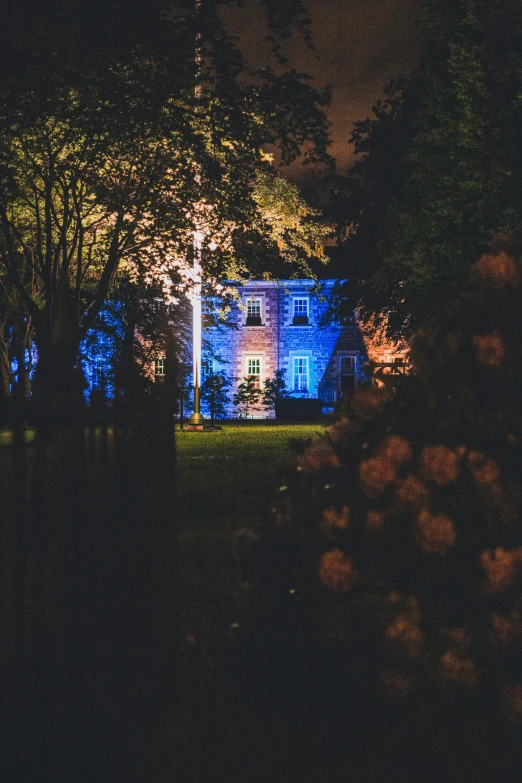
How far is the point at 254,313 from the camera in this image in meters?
59.4

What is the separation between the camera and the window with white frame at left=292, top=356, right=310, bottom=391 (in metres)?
58.0

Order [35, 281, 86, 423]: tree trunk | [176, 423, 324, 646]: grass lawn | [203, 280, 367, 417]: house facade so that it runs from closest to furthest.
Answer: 1. [35, 281, 86, 423]: tree trunk
2. [176, 423, 324, 646]: grass lawn
3. [203, 280, 367, 417]: house facade

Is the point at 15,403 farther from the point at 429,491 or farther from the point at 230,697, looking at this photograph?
the point at 230,697

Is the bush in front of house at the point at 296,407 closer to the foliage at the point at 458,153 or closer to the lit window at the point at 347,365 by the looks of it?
the lit window at the point at 347,365

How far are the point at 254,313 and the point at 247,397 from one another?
702 centimetres

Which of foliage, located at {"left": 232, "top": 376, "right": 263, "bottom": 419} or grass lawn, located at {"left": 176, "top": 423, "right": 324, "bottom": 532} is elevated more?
foliage, located at {"left": 232, "top": 376, "right": 263, "bottom": 419}

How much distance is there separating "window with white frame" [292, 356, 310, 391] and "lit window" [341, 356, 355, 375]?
88.2 inches

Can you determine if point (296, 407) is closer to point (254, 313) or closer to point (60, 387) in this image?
point (254, 313)

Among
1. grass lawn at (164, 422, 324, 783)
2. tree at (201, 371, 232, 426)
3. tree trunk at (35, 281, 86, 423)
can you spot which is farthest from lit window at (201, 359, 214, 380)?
tree trunk at (35, 281, 86, 423)

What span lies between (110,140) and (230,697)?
16.3m

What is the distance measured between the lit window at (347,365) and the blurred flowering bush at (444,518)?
53.6 m

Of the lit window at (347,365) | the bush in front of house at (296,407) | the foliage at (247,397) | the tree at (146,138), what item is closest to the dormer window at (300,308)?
the lit window at (347,365)

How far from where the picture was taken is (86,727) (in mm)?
3496

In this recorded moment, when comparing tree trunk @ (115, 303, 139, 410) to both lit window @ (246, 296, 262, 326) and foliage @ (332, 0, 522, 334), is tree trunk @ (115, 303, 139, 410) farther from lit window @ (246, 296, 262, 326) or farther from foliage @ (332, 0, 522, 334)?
lit window @ (246, 296, 262, 326)
